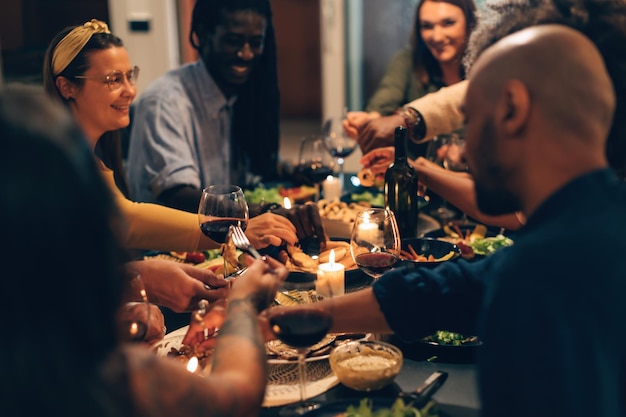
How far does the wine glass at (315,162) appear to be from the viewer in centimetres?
252

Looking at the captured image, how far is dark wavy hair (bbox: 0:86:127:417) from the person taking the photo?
2.22ft

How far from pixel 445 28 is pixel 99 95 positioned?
74.6 inches

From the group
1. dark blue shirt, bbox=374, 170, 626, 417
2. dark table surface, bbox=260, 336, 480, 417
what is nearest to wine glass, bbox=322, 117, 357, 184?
dark table surface, bbox=260, 336, 480, 417

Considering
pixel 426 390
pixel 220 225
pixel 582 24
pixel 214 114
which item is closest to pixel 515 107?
pixel 582 24

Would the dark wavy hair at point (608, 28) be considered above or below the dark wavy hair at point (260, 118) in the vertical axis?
above

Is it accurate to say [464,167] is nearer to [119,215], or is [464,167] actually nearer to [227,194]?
[227,194]

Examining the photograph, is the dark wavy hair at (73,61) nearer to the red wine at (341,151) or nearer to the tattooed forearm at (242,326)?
the red wine at (341,151)

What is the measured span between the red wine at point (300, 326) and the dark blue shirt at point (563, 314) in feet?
1.06

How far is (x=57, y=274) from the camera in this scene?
0.69 m

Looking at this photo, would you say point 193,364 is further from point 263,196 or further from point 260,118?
point 260,118

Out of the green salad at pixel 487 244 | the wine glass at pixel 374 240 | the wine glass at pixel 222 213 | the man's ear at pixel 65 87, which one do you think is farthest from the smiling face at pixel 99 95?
the green salad at pixel 487 244

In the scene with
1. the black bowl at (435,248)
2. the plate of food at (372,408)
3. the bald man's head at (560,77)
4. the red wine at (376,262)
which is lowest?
the plate of food at (372,408)

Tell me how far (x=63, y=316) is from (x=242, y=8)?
223cm

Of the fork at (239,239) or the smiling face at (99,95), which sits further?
the smiling face at (99,95)
